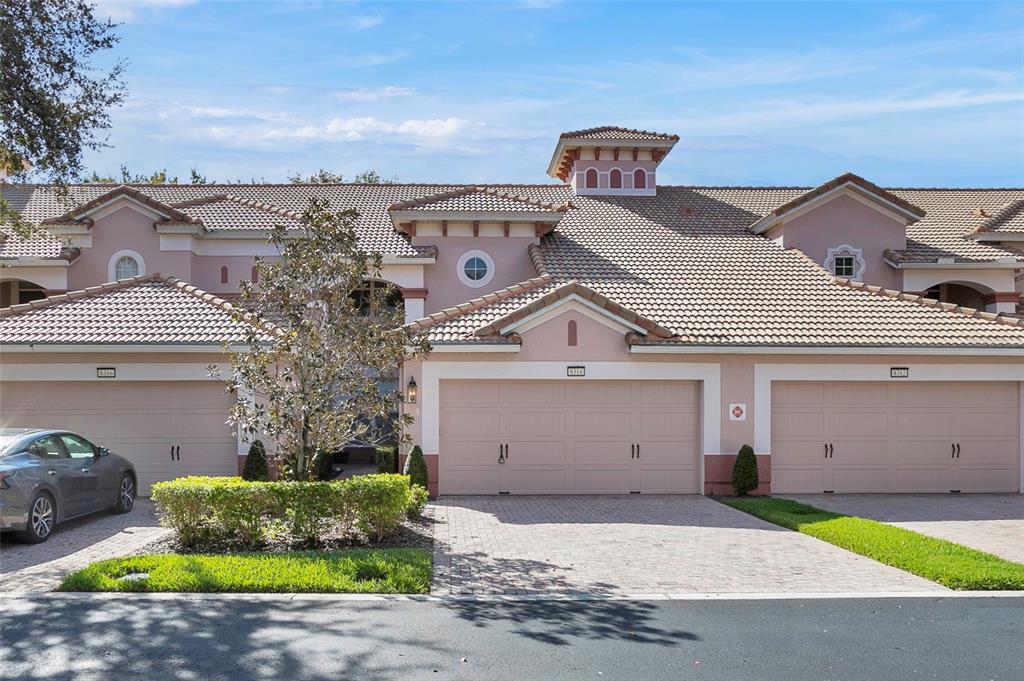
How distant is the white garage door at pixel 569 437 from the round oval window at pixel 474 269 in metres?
7.03

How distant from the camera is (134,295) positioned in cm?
1844

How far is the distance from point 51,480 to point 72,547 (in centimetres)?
111

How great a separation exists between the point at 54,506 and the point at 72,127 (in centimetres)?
603

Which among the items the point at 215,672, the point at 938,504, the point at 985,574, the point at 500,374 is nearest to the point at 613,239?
the point at 500,374

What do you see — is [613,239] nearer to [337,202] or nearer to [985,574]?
[337,202]

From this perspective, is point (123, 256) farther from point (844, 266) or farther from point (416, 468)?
point (844, 266)

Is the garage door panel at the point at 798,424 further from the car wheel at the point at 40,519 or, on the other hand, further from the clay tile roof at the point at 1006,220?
the clay tile roof at the point at 1006,220

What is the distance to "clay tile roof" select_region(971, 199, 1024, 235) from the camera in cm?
2658

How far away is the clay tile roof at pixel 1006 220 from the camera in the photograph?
26578mm

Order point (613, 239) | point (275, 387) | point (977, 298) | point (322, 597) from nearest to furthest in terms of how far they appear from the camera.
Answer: point (322, 597) → point (275, 387) → point (613, 239) → point (977, 298)

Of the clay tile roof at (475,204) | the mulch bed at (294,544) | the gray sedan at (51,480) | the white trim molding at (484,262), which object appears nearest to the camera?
the mulch bed at (294,544)

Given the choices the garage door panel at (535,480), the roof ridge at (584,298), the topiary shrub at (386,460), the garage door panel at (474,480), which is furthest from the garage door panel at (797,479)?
the topiary shrub at (386,460)

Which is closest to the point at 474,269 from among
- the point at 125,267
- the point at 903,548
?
the point at 125,267

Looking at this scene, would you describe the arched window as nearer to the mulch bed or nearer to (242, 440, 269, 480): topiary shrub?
(242, 440, 269, 480): topiary shrub
